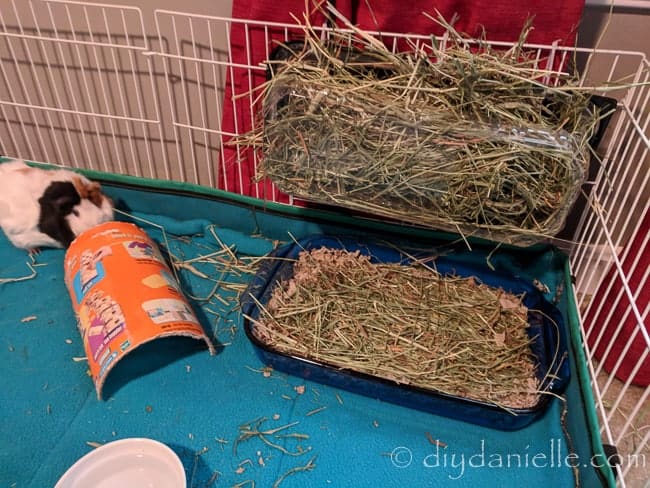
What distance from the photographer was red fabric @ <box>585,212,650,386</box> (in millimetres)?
1206

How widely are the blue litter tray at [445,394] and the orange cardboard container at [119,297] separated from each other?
18 centimetres

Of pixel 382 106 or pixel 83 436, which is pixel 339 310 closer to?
pixel 382 106

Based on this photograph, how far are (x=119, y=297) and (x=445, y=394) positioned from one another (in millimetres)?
762

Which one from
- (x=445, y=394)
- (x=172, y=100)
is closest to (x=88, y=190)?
(x=172, y=100)

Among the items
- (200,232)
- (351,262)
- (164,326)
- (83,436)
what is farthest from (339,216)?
(83,436)

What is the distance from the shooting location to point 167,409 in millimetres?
1204

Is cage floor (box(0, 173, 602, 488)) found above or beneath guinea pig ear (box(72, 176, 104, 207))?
beneath

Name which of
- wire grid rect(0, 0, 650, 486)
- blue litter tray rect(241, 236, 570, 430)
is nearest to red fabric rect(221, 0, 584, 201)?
wire grid rect(0, 0, 650, 486)

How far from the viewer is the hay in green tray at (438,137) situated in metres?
1.00

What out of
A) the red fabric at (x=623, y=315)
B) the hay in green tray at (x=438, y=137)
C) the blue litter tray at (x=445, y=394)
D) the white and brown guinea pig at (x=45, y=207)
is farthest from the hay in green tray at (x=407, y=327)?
the white and brown guinea pig at (x=45, y=207)

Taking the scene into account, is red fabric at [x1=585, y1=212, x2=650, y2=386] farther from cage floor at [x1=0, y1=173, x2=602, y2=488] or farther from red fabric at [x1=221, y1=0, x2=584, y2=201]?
red fabric at [x1=221, y1=0, x2=584, y2=201]

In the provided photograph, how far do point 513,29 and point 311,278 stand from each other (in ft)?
2.55

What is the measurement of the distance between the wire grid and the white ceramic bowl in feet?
2.36

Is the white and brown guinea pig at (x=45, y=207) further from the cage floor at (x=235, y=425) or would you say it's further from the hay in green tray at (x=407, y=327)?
the hay in green tray at (x=407, y=327)
